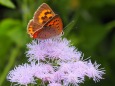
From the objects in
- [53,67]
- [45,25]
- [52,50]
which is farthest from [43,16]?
[53,67]

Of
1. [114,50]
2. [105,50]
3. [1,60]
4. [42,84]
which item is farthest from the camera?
[105,50]

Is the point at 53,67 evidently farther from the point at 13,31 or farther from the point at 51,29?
the point at 13,31

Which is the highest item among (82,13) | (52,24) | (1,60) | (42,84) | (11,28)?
(82,13)

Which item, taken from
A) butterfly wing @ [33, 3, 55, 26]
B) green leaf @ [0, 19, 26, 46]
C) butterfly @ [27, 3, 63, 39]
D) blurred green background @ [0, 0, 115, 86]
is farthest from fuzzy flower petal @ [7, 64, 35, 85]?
green leaf @ [0, 19, 26, 46]

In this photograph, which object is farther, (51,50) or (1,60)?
(1,60)

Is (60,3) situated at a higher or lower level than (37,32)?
higher

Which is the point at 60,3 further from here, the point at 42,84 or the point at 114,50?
the point at 42,84

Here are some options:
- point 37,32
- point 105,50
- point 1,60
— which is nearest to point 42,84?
point 37,32

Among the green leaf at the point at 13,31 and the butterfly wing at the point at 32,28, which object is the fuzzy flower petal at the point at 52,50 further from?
the green leaf at the point at 13,31
